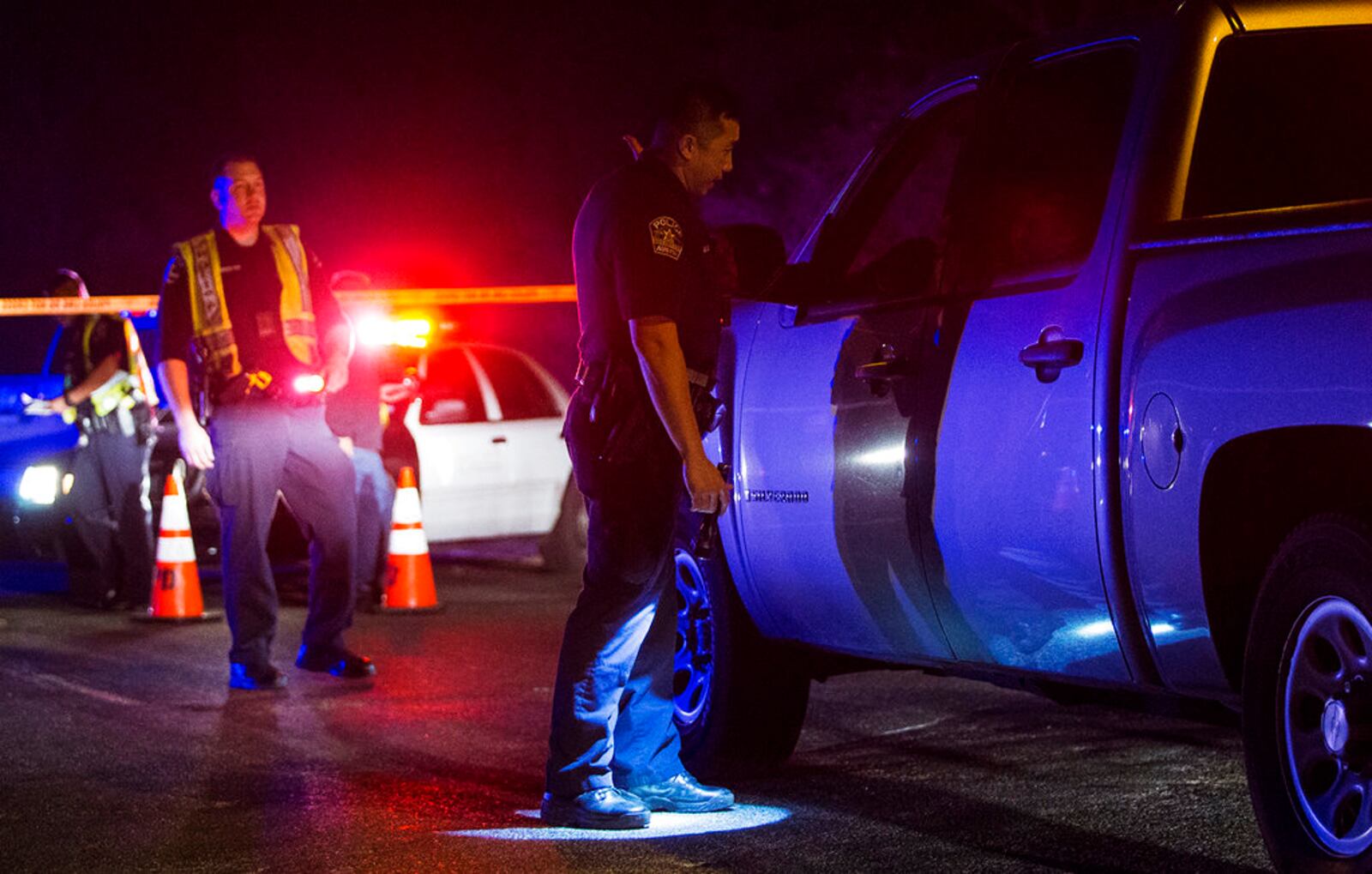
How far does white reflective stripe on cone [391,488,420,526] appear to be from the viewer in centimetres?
1088

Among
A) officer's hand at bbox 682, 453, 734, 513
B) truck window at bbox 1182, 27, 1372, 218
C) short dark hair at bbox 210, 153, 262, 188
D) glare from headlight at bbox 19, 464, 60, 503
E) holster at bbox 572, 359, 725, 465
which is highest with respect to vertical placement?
short dark hair at bbox 210, 153, 262, 188

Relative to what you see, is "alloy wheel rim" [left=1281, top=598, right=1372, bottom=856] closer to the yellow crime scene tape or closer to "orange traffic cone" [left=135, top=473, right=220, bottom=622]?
the yellow crime scene tape

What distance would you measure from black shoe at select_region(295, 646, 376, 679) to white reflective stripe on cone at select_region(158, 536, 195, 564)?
2.22 metres

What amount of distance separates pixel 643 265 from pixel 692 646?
1.38 m

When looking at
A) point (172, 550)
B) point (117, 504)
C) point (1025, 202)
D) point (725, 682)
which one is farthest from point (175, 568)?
point (1025, 202)

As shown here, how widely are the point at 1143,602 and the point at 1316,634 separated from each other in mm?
391

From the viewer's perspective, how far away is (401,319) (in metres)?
12.0

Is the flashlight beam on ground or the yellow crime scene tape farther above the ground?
the yellow crime scene tape

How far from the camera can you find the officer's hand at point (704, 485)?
5148mm

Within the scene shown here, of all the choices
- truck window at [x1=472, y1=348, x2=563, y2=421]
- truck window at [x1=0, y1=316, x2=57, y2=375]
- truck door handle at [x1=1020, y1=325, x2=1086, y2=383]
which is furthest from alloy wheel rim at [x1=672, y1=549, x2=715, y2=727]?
truck window at [x1=0, y1=316, x2=57, y2=375]

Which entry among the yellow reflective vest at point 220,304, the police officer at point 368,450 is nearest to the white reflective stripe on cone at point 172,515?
the police officer at point 368,450

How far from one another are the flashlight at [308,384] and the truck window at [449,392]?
4096 mm

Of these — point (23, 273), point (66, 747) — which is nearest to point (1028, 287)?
point (66, 747)

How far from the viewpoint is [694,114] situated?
5.38 m
